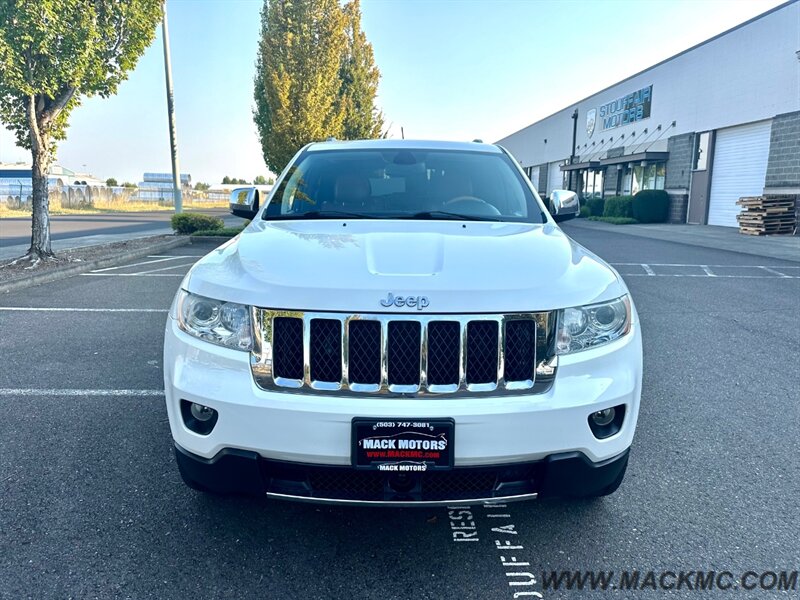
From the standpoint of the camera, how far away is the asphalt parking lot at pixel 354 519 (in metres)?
2.17

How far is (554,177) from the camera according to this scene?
156 feet

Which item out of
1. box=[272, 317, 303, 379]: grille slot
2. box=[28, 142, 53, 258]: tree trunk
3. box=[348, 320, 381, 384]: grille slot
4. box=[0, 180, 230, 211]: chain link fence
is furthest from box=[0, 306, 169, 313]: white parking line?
box=[0, 180, 230, 211]: chain link fence

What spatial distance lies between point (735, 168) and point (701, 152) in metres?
2.56

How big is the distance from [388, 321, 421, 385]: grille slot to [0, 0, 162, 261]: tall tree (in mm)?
8666

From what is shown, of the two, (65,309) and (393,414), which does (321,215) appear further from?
(65,309)

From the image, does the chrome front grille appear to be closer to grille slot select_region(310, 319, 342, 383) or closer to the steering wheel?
grille slot select_region(310, 319, 342, 383)

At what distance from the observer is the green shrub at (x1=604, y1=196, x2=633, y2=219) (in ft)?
91.5

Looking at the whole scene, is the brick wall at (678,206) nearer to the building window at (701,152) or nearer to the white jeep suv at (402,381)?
the building window at (701,152)

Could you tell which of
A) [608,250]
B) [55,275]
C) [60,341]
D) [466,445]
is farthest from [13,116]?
[608,250]

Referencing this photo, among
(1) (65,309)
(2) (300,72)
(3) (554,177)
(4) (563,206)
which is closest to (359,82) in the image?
(2) (300,72)

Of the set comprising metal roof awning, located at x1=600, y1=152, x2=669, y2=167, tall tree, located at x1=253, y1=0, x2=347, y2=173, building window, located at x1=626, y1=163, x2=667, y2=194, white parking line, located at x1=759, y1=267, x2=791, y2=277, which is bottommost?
white parking line, located at x1=759, y1=267, x2=791, y2=277

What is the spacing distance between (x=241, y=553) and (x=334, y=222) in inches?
64.5

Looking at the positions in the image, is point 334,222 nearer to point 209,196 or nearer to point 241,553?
point 241,553

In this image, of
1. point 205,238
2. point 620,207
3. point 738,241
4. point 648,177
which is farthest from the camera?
point 648,177
